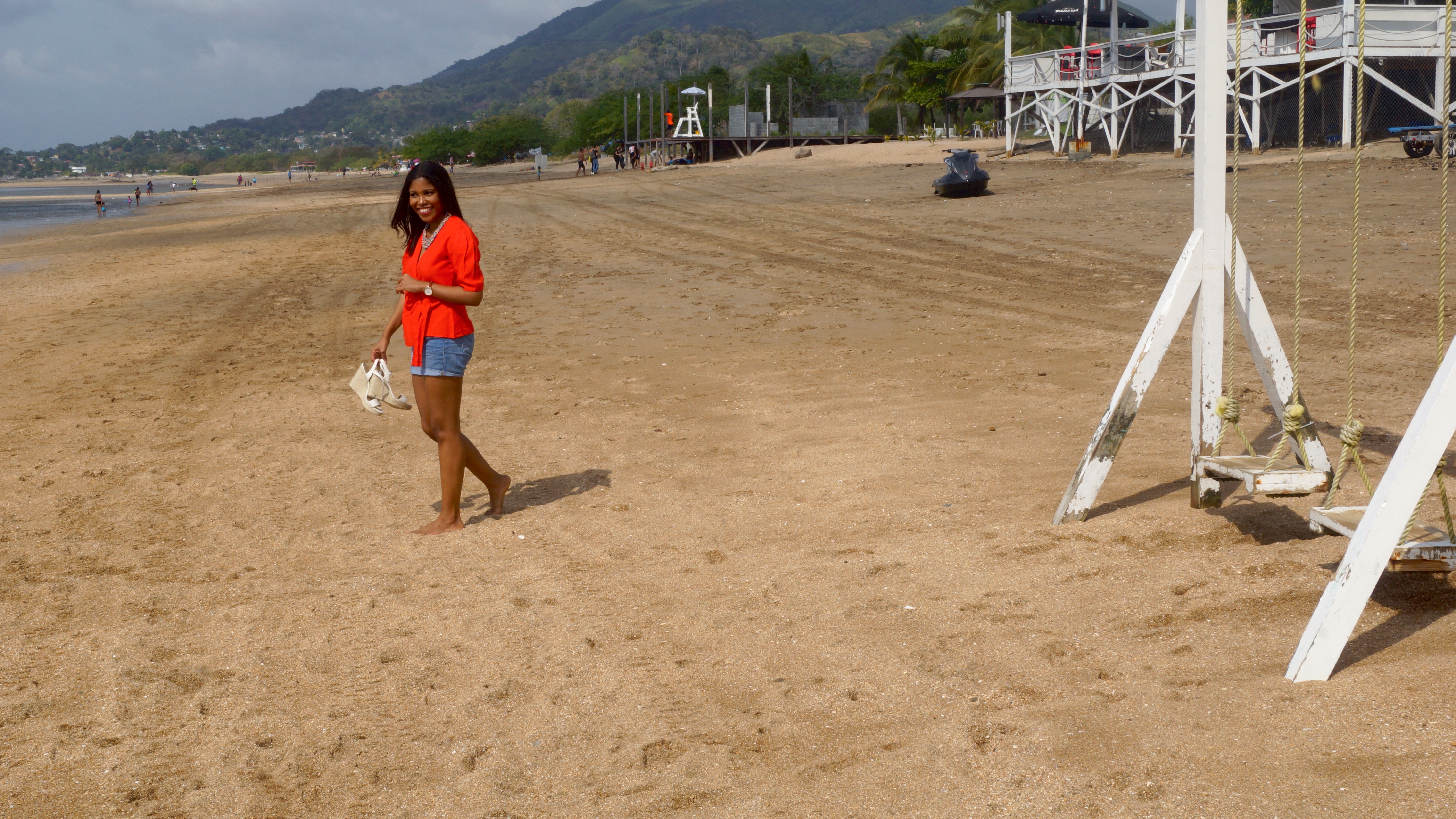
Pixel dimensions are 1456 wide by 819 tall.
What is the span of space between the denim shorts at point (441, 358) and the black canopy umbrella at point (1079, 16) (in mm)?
31282

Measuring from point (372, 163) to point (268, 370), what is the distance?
142995 mm

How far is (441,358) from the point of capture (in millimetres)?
5195

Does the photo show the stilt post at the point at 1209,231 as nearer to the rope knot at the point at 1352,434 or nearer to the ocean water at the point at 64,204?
the rope knot at the point at 1352,434

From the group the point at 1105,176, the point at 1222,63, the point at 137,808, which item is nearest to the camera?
the point at 137,808

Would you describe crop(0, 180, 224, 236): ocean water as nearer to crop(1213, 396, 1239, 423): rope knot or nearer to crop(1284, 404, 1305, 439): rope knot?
crop(1213, 396, 1239, 423): rope knot

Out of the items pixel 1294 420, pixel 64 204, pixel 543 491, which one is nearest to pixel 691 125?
pixel 64 204

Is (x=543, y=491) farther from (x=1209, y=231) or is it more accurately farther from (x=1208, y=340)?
(x=1209, y=231)

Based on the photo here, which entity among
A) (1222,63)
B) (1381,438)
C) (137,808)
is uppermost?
(1222,63)

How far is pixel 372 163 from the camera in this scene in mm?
142875

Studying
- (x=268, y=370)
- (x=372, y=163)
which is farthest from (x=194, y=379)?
(x=372, y=163)

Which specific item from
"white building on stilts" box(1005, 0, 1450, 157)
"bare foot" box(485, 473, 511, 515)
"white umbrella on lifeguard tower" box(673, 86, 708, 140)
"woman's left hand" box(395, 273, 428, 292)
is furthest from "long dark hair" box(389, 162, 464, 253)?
"white umbrella on lifeguard tower" box(673, 86, 708, 140)

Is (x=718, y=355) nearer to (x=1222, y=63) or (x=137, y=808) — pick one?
(x=1222, y=63)

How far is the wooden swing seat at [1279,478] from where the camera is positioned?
12.8 feet

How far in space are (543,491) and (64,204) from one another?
6994 cm
